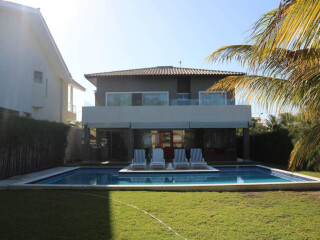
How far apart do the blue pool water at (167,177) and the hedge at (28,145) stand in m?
1.73

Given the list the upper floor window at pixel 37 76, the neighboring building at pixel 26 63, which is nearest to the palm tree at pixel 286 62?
the neighboring building at pixel 26 63

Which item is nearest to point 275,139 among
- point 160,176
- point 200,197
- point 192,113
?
point 192,113

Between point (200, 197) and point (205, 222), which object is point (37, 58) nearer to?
point (200, 197)

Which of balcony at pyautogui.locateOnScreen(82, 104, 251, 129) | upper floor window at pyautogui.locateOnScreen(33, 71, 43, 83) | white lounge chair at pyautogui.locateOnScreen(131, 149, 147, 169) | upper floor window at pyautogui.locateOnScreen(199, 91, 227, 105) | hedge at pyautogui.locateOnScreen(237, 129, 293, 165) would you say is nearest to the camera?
white lounge chair at pyautogui.locateOnScreen(131, 149, 147, 169)

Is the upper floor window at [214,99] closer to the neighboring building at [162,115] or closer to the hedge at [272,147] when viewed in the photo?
the neighboring building at [162,115]

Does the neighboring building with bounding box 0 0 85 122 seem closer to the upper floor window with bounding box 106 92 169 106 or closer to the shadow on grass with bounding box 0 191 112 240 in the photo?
the upper floor window with bounding box 106 92 169 106

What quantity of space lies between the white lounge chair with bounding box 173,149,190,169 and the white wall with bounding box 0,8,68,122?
1071cm

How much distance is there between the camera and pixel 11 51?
18625 mm

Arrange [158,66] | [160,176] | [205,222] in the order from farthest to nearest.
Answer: [158,66]
[160,176]
[205,222]

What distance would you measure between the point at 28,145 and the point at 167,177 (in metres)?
8.09

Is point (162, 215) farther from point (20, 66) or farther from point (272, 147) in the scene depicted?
point (272, 147)

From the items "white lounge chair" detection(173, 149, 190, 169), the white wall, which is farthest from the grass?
the white wall

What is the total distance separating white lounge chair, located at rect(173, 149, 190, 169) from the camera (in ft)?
59.1

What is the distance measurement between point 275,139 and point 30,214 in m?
18.6
